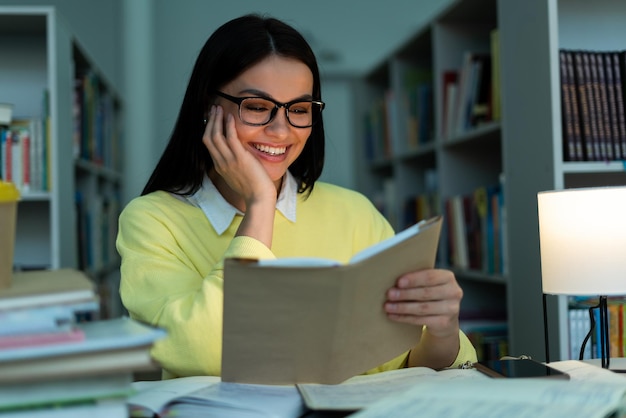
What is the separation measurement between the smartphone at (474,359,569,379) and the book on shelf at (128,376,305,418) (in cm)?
25

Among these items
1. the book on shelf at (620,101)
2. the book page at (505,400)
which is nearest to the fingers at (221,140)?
the book page at (505,400)

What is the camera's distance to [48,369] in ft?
2.34

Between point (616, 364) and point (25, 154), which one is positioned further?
point (25, 154)

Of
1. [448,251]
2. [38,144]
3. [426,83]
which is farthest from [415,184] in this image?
[38,144]

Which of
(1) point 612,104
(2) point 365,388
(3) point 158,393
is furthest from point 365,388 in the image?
(1) point 612,104

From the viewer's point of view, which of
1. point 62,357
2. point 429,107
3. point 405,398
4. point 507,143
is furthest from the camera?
point 429,107

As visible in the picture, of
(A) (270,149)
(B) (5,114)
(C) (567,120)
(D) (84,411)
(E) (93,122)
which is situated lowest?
(D) (84,411)

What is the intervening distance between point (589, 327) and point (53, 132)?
180cm

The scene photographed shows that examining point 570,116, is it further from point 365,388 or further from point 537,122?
point 365,388

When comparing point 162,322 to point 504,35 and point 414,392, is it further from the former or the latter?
point 504,35

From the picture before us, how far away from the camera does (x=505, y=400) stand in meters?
0.81

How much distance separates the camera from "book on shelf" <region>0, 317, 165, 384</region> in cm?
71

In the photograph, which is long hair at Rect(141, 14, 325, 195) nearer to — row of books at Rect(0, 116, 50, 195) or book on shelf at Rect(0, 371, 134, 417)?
book on shelf at Rect(0, 371, 134, 417)

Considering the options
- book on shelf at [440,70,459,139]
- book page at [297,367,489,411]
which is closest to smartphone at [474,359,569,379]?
book page at [297,367,489,411]
